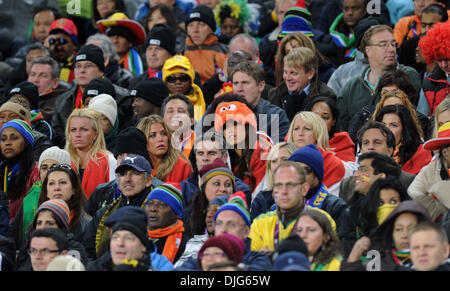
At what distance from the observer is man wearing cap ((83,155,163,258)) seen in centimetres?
956

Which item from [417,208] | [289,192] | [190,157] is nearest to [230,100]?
[190,157]

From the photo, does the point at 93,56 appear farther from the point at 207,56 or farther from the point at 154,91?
the point at 207,56

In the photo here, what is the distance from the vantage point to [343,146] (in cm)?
1054

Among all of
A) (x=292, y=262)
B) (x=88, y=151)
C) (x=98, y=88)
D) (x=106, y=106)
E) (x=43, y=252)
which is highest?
(x=98, y=88)

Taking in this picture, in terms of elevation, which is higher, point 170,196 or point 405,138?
point 405,138

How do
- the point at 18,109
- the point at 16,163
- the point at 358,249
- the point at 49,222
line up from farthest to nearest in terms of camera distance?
the point at 18,109 → the point at 16,163 → the point at 49,222 → the point at 358,249

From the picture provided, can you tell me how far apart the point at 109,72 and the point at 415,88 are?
4.07 meters

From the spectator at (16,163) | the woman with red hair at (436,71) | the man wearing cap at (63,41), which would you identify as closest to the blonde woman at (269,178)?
the woman with red hair at (436,71)

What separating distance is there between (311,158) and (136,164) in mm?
1604

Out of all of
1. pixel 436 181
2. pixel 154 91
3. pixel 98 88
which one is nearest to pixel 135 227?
pixel 436 181

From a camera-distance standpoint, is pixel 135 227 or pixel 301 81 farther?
pixel 301 81

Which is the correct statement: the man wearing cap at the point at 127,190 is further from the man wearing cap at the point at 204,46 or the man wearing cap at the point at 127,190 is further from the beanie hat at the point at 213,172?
the man wearing cap at the point at 204,46

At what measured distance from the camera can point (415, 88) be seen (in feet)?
37.3

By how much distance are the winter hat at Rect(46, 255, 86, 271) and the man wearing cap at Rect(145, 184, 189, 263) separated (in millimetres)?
1079
